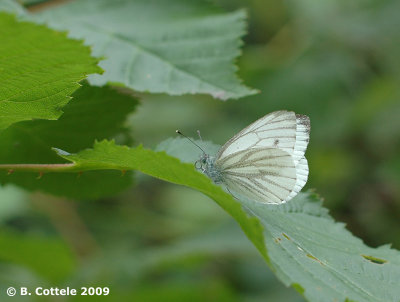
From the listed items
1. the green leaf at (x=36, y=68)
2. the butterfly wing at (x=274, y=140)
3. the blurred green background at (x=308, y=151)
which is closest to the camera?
the green leaf at (x=36, y=68)

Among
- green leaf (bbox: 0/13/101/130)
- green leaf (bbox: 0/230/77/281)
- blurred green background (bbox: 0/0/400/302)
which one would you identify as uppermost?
blurred green background (bbox: 0/0/400/302)

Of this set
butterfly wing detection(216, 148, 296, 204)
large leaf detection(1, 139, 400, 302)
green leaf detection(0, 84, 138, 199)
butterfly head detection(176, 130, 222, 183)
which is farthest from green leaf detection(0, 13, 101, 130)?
butterfly wing detection(216, 148, 296, 204)

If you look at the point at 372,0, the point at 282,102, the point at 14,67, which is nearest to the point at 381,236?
the point at 282,102

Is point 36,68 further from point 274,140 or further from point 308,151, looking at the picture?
point 308,151

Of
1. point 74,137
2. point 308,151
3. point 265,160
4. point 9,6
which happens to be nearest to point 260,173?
point 265,160

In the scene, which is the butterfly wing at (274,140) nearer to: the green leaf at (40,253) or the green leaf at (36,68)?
the green leaf at (36,68)

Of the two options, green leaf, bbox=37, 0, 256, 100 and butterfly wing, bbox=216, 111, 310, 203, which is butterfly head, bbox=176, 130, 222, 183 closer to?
butterfly wing, bbox=216, 111, 310, 203

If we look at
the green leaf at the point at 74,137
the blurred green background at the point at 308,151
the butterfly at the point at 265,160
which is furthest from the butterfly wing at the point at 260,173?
the blurred green background at the point at 308,151
